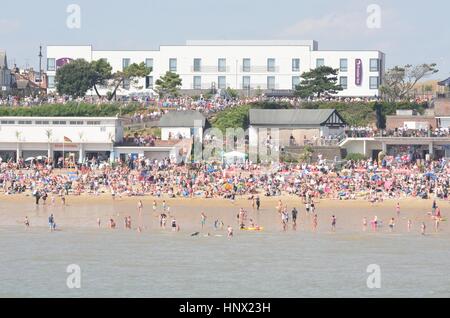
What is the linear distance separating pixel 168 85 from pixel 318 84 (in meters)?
13.1

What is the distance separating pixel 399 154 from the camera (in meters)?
84.2

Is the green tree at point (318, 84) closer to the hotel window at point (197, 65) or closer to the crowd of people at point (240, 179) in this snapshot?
the hotel window at point (197, 65)

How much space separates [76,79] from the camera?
4360 inches

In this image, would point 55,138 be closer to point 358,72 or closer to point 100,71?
point 100,71

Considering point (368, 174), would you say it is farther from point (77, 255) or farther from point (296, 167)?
point (77, 255)

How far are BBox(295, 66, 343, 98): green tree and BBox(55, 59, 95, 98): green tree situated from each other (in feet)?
60.5

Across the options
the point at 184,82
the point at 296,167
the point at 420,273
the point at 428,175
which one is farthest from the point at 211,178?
the point at 184,82

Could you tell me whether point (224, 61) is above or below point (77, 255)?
above

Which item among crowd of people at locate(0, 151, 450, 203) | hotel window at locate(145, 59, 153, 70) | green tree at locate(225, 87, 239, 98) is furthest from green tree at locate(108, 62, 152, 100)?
crowd of people at locate(0, 151, 450, 203)

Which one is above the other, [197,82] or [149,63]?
[149,63]

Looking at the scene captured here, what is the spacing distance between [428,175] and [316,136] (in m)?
17.0

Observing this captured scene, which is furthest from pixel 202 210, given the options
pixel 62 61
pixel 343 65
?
pixel 62 61

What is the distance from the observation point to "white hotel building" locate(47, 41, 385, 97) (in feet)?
387

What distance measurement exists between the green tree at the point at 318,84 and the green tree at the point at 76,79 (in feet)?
60.5
